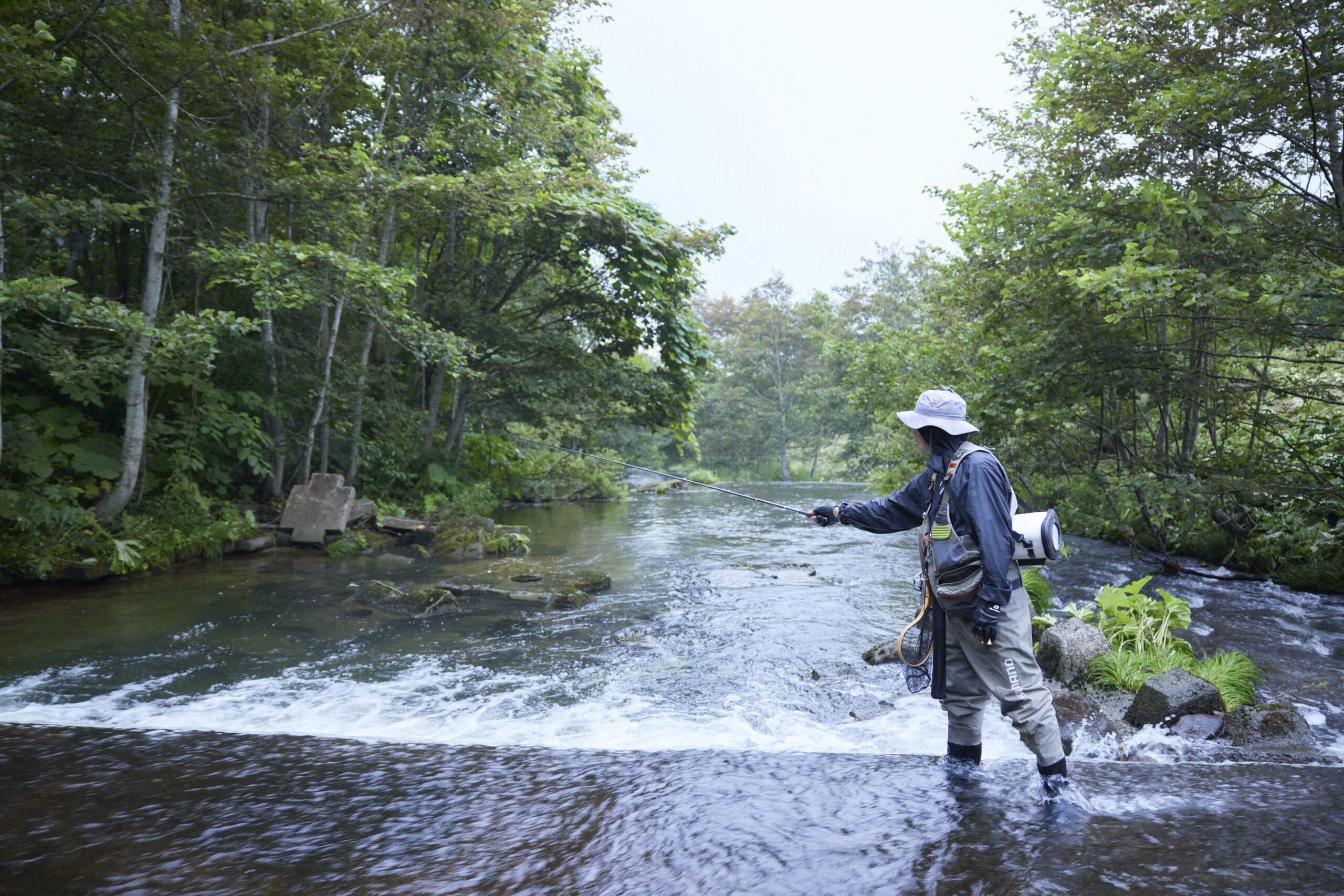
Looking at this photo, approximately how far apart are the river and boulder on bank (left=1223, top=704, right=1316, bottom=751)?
0.22 meters

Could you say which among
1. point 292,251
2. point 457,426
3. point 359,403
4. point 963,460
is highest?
point 292,251

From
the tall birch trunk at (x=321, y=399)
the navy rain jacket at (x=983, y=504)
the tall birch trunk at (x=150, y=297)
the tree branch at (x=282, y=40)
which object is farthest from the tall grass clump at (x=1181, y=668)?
the tall birch trunk at (x=321, y=399)

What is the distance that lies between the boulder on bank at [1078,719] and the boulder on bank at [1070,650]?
2.46 ft

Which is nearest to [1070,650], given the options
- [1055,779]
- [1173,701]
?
[1173,701]

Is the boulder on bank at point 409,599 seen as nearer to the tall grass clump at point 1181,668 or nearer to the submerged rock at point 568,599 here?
the submerged rock at point 568,599

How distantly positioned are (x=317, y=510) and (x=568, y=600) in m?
5.91

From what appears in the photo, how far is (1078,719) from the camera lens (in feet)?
15.1

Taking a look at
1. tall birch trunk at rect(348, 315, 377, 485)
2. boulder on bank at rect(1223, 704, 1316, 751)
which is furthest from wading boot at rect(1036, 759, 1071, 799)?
tall birch trunk at rect(348, 315, 377, 485)

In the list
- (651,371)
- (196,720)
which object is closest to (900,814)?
(196,720)

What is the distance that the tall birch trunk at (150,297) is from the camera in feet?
28.6

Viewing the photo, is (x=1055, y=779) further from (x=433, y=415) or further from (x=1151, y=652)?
(x=433, y=415)

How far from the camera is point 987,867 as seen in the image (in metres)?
2.98

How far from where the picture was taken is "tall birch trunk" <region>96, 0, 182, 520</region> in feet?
28.6

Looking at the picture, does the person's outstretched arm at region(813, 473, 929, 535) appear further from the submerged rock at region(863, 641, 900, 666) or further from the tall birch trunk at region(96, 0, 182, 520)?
the tall birch trunk at region(96, 0, 182, 520)
